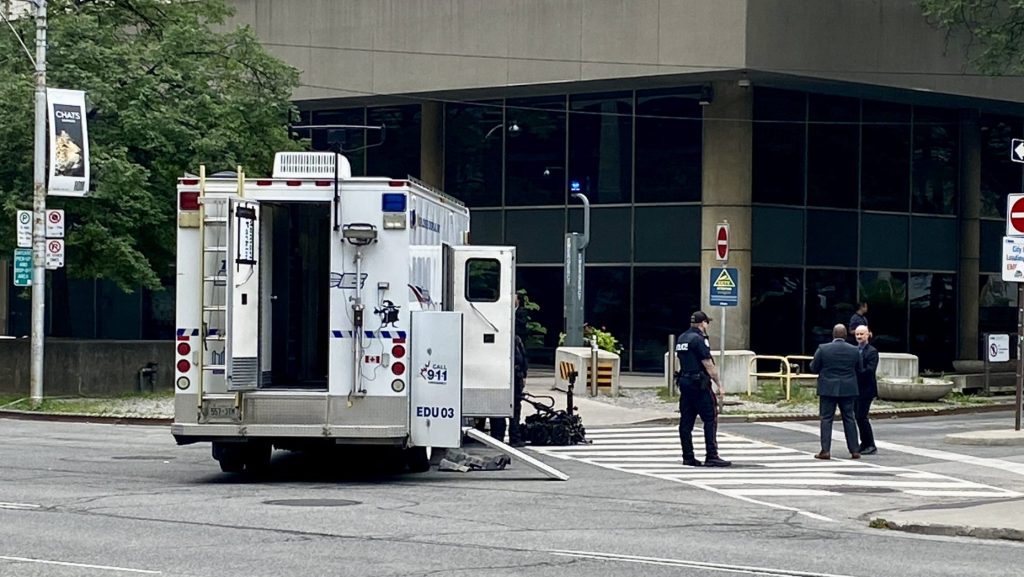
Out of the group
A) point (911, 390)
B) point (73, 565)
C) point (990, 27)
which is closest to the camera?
point (73, 565)

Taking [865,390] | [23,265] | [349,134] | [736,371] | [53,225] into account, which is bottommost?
[736,371]

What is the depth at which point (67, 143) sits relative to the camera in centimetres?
2669

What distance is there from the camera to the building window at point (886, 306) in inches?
1551

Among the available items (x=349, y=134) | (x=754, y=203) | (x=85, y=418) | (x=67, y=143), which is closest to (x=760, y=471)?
(x=85, y=418)

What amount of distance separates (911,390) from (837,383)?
990cm

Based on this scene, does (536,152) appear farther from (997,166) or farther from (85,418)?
(85,418)

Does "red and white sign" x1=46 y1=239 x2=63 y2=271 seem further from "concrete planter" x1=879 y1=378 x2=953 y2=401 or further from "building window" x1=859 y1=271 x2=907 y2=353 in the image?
"building window" x1=859 y1=271 x2=907 y2=353

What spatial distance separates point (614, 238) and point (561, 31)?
525 centimetres

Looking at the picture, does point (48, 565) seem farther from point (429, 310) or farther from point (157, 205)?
point (157, 205)

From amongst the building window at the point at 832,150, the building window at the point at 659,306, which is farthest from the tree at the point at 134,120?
the building window at the point at 832,150

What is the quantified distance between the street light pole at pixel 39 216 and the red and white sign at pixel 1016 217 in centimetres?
1600

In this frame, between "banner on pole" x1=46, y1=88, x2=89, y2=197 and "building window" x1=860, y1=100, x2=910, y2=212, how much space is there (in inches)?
792

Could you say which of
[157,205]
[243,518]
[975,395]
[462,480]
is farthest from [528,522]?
[975,395]

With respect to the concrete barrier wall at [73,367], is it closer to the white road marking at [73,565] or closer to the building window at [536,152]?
the building window at [536,152]
